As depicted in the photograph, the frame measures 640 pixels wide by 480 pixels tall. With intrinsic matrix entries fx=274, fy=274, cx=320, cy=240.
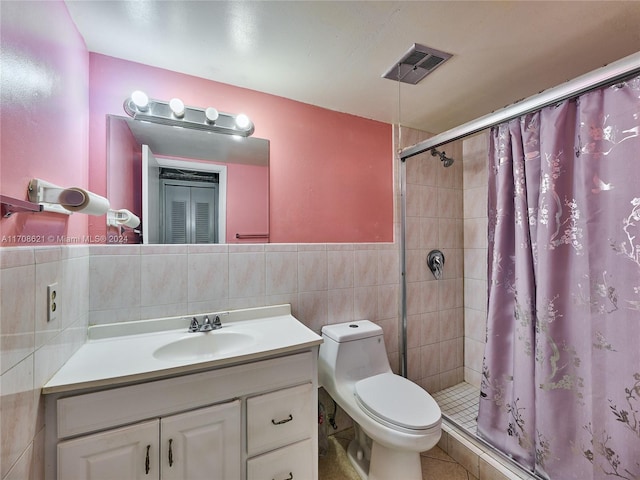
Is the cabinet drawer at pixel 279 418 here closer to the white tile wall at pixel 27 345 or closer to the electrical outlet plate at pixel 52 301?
the white tile wall at pixel 27 345

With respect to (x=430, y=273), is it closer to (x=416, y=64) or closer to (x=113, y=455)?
(x=416, y=64)

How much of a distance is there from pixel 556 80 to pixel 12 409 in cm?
257

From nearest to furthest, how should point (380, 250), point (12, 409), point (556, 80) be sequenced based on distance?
point (12, 409), point (556, 80), point (380, 250)

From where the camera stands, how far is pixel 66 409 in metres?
0.84

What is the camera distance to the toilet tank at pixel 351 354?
1.54 meters

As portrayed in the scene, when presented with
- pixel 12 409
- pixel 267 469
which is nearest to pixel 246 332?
pixel 267 469

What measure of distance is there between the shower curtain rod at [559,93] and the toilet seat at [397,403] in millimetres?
1378

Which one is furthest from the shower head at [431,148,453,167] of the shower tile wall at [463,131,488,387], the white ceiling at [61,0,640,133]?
the white ceiling at [61,0,640,133]

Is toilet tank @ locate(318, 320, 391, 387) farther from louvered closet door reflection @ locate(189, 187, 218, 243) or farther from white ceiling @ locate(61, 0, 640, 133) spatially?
white ceiling @ locate(61, 0, 640, 133)

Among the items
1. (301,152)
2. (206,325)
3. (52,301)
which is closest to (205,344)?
(206,325)

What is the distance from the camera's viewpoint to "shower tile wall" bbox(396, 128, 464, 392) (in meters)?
2.06

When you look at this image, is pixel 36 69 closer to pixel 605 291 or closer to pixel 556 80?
pixel 605 291

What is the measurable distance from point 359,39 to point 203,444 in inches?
69.1

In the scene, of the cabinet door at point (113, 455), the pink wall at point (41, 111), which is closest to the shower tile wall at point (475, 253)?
the cabinet door at point (113, 455)
